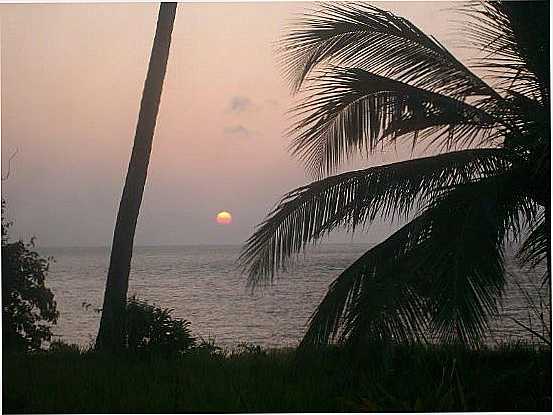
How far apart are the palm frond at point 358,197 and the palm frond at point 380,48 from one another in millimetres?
392

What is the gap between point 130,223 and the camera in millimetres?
4355

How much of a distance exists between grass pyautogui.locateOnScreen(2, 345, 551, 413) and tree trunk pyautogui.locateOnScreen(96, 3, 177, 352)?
0.54 metres

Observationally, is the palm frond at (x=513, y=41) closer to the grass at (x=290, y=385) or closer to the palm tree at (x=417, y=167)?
the palm tree at (x=417, y=167)

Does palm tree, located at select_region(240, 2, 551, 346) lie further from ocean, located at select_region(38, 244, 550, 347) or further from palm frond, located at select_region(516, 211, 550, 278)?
ocean, located at select_region(38, 244, 550, 347)

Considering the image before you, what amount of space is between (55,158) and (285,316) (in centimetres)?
155

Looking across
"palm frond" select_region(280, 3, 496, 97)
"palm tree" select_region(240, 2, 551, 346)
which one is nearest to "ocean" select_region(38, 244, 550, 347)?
"palm tree" select_region(240, 2, 551, 346)

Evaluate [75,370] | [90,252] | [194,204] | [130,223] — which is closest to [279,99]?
[194,204]

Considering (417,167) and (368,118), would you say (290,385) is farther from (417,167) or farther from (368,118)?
(368,118)

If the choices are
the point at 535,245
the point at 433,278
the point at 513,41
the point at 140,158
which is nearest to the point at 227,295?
the point at 140,158

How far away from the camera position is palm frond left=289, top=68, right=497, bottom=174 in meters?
3.90

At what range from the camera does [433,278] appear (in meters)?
3.57

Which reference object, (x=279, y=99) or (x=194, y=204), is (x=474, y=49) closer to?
(x=279, y=99)

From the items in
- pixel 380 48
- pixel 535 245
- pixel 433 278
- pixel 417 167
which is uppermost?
pixel 380 48

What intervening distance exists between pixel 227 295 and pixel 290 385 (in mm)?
619
